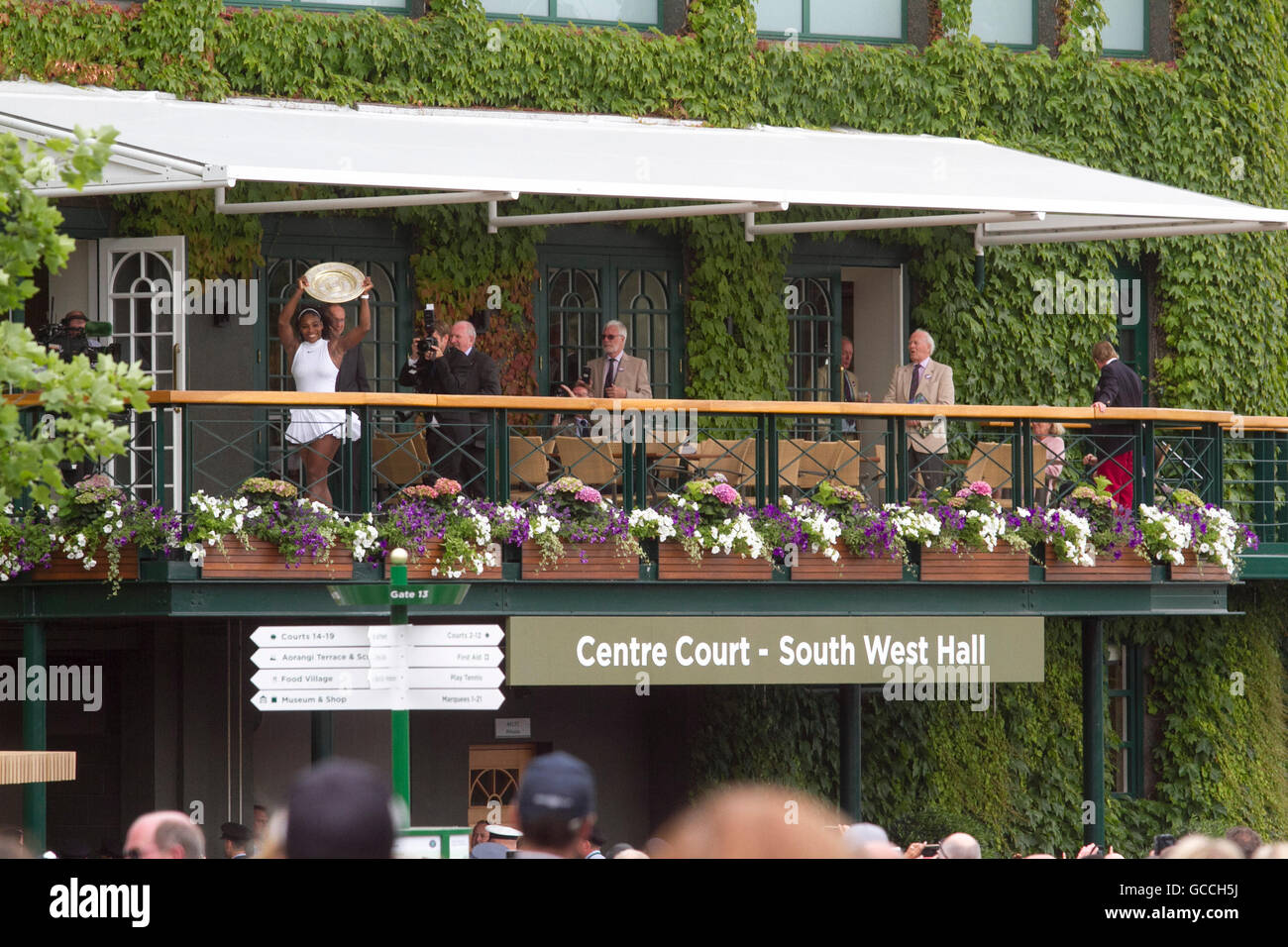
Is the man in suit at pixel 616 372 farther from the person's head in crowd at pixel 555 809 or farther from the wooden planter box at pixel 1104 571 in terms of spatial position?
the person's head in crowd at pixel 555 809

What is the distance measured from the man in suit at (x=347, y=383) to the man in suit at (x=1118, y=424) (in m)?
5.34

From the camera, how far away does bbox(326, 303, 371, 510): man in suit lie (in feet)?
44.4

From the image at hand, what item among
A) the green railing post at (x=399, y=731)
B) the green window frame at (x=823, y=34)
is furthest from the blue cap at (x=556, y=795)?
the green window frame at (x=823, y=34)

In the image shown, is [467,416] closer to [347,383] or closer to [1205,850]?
[347,383]

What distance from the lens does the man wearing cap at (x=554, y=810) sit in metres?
4.61

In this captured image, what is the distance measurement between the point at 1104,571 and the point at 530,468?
13.9 feet

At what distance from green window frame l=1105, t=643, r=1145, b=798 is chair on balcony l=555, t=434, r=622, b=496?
6.83m

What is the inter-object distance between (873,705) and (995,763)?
1.27 m

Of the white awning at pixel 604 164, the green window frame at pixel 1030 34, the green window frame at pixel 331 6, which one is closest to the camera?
the white awning at pixel 604 164

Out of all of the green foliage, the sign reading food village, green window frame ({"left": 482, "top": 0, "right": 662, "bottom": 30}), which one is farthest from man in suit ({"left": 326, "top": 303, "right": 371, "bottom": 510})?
the green foliage

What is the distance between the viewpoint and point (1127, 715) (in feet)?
63.1
